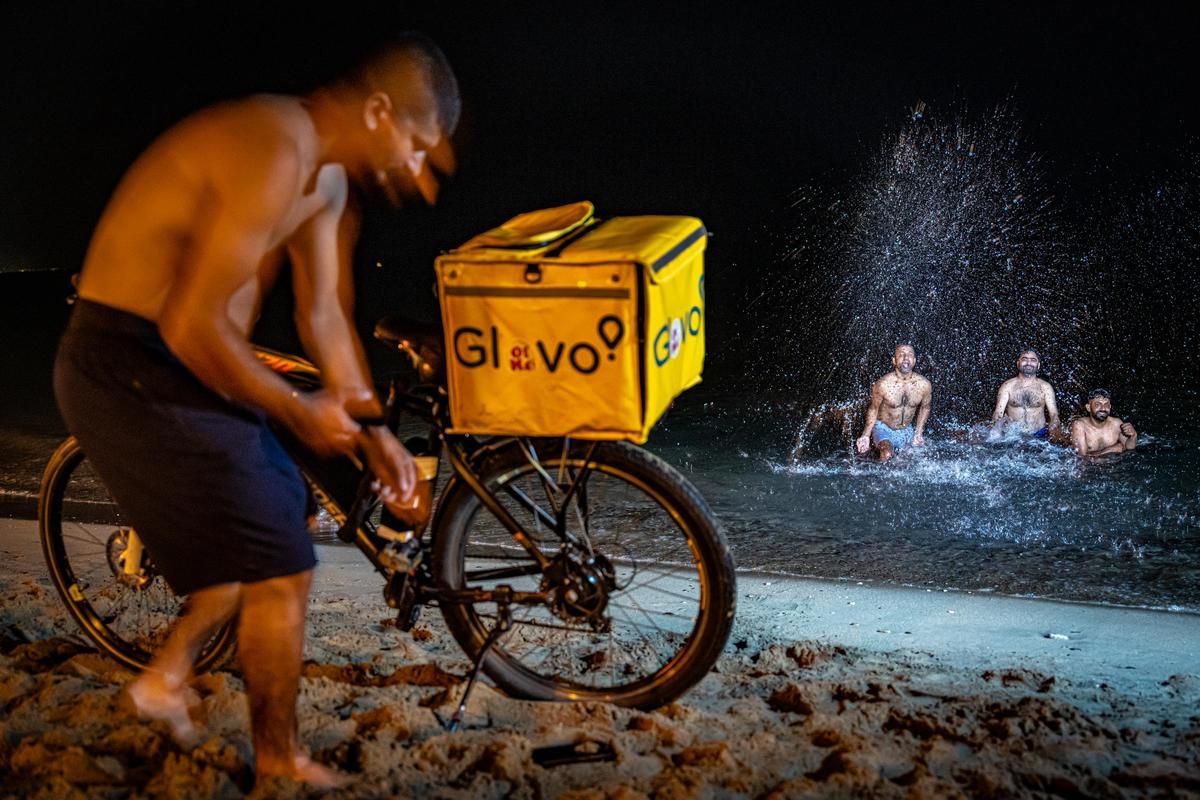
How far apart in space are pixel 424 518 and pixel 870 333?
22175 millimetres

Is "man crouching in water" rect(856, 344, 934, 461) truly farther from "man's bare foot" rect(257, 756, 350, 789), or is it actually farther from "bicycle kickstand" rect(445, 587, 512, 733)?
"man's bare foot" rect(257, 756, 350, 789)

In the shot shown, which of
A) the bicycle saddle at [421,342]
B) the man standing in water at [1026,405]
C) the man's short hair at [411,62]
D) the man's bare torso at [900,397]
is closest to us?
the man's short hair at [411,62]

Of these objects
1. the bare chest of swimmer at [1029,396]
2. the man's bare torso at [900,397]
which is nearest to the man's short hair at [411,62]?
the man's bare torso at [900,397]

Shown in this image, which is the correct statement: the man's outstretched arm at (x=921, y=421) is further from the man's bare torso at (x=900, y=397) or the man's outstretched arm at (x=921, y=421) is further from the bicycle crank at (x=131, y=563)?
the bicycle crank at (x=131, y=563)

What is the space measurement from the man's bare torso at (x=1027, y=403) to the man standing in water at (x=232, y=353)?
8644 mm

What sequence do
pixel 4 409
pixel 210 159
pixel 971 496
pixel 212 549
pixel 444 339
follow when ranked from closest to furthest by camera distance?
pixel 210 159, pixel 212 549, pixel 444 339, pixel 971 496, pixel 4 409

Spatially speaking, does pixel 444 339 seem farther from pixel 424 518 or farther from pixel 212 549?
pixel 212 549

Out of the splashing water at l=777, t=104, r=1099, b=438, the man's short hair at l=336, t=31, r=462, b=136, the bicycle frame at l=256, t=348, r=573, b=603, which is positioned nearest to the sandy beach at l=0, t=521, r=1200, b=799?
the bicycle frame at l=256, t=348, r=573, b=603

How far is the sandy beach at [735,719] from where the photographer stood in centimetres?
266

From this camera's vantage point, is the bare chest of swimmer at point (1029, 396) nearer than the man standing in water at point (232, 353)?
No

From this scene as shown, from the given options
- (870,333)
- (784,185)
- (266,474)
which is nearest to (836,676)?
(266,474)

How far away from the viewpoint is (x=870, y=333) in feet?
79.2

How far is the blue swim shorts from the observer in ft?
30.1

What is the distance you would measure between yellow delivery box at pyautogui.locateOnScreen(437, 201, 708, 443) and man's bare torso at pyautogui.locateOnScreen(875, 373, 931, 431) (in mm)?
7014
